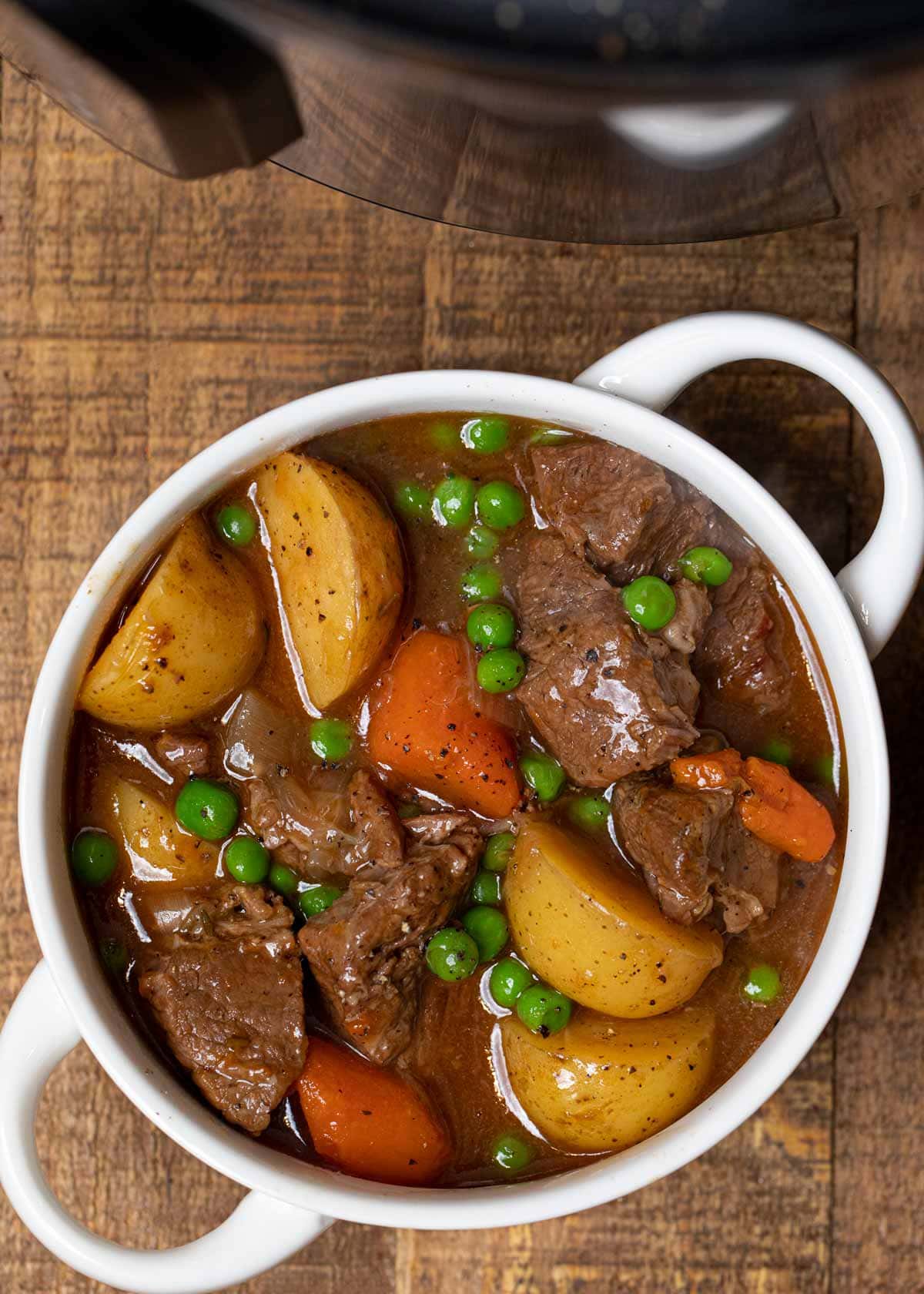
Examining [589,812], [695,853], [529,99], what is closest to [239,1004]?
[589,812]

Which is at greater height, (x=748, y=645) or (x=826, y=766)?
(x=748, y=645)

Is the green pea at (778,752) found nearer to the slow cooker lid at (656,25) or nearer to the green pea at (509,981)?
the green pea at (509,981)

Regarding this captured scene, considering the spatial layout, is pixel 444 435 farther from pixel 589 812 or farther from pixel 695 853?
pixel 695 853

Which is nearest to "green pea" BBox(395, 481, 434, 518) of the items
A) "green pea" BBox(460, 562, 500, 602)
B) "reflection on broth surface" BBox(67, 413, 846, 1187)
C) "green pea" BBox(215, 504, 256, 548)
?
"reflection on broth surface" BBox(67, 413, 846, 1187)

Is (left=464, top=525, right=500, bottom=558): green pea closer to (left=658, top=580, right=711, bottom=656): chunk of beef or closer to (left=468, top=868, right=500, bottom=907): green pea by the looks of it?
(left=658, top=580, right=711, bottom=656): chunk of beef

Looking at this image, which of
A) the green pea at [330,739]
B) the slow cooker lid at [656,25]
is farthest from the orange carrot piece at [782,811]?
the slow cooker lid at [656,25]
